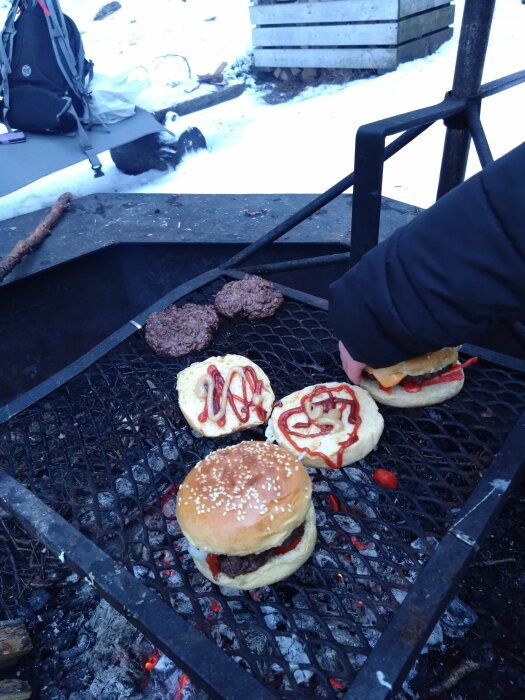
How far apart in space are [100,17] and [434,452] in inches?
527

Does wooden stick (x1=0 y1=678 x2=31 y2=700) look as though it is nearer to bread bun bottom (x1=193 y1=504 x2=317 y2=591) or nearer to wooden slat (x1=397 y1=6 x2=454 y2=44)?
bread bun bottom (x1=193 y1=504 x2=317 y2=591)

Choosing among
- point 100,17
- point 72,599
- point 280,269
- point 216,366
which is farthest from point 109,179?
point 100,17

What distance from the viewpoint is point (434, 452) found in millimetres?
2129

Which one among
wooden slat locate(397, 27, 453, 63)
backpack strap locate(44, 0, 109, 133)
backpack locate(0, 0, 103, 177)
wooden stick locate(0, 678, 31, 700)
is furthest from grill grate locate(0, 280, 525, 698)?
wooden slat locate(397, 27, 453, 63)

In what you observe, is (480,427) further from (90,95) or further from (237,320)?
(90,95)

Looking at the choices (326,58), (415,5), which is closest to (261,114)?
(326,58)

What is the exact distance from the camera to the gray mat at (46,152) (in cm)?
495

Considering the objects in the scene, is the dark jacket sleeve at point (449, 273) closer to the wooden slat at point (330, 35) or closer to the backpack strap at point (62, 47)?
the backpack strap at point (62, 47)

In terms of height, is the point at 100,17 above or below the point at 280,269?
above

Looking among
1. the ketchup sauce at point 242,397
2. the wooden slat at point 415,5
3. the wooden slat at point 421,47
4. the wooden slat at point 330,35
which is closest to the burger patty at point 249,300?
the ketchup sauce at point 242,397

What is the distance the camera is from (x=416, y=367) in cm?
238

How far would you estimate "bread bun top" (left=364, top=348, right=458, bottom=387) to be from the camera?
7.74ft

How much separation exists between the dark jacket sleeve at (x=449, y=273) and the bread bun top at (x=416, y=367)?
13.2 inches

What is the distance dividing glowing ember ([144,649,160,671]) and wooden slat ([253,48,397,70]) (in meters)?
8.27
